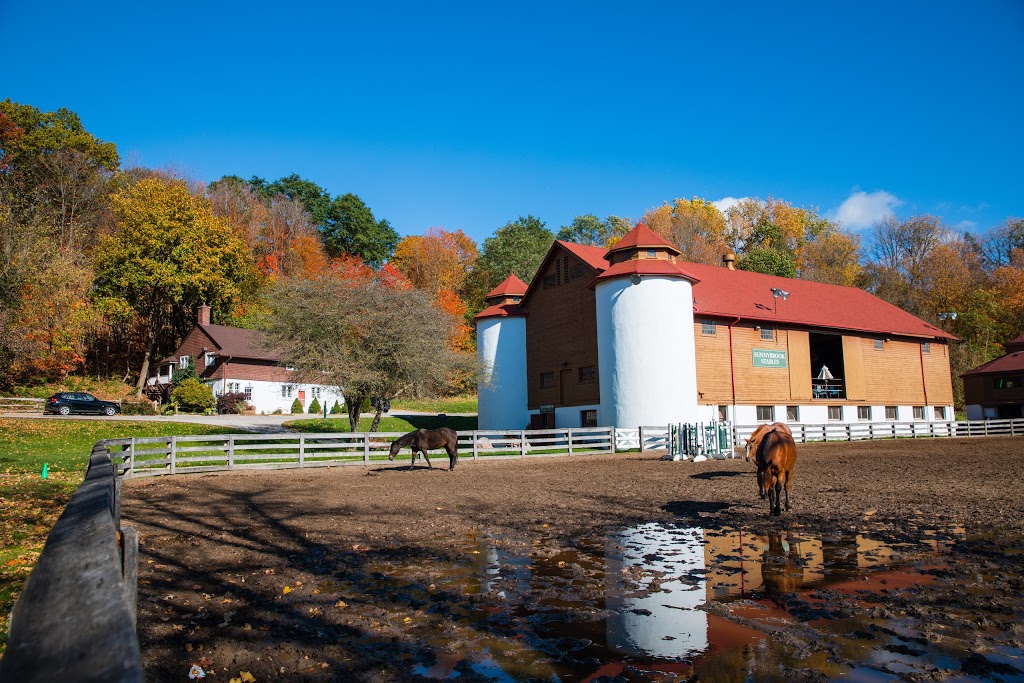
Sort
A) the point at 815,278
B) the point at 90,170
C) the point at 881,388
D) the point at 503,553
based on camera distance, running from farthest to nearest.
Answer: the point at 815,278 → the point at 90,170 → the point at 881,388 → the point at 503,553

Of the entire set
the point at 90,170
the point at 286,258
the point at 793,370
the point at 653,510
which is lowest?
the point at 653,510

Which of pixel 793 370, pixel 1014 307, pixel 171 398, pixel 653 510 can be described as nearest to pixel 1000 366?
pixel 1014 307

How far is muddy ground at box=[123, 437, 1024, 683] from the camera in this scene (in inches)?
196

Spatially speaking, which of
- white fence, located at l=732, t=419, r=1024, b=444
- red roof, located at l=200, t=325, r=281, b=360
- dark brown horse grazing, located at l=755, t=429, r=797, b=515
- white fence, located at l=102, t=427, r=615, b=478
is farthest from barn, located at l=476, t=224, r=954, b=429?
dark brown horse grazing, located at l=755, t=429, r=797, b=515

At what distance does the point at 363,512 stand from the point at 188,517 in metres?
3.01

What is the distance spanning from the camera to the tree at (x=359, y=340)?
98.0ft

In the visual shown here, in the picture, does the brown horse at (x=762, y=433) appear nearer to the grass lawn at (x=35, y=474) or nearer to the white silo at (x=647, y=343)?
the grass lawn at (x=35, y=474)

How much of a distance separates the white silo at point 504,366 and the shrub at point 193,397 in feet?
64.0

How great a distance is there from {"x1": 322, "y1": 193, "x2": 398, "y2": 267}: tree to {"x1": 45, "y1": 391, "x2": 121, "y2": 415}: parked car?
35970 mm

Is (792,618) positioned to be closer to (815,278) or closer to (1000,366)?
(1000,366)

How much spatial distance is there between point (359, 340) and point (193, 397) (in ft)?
74.3

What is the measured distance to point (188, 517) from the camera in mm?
12188

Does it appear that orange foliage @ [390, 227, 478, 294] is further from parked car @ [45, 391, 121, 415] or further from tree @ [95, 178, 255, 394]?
parked car @ [45, 391, 121, 415]

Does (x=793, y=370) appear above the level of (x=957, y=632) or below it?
above
